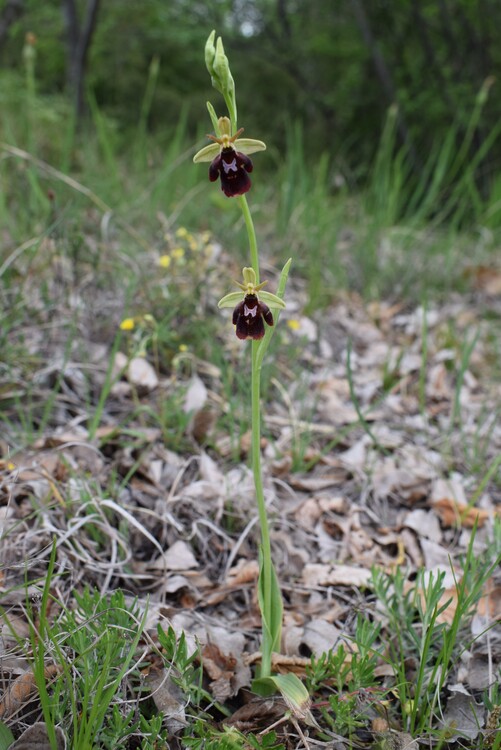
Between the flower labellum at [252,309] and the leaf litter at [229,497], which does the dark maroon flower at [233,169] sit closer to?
the flower labellum at [252,309]

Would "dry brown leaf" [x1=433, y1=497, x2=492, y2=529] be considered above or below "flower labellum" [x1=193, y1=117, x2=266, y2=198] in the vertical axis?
below

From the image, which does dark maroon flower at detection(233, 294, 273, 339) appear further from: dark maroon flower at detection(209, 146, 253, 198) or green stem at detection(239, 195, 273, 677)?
dark maroon flower at detection(209, 146, 253, 198)

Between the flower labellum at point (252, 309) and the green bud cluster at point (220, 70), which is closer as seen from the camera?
the green bud cluster at point (220, 70)

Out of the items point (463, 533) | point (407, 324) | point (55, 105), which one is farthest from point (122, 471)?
point (55, 105)

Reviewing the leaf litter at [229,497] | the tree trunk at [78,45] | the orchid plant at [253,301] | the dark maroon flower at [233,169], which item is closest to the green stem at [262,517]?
the orchid plant at [253,301]

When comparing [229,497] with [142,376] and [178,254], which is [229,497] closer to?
[142,376]

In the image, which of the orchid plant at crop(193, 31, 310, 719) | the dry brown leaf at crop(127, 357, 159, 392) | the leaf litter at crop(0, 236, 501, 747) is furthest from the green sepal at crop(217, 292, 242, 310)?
the dry brown leaf at crop(127, 357, 159, 392)

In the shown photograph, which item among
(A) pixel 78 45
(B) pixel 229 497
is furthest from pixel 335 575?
(A) pixel 78 45
